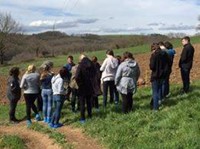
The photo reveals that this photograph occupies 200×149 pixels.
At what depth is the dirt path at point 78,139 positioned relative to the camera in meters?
11.0

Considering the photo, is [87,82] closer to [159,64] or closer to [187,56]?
[159,64]

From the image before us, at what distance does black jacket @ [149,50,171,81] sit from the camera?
12.8 meters

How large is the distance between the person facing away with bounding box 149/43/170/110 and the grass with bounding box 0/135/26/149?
3.95 meters

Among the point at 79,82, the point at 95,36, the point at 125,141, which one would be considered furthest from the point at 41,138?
the point at 95,36

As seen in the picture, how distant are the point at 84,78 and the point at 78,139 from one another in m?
2.13

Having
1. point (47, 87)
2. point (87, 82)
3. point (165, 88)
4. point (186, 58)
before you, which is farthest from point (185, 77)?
point (47, 87)

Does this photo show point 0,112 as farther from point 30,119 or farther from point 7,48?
point 7,48

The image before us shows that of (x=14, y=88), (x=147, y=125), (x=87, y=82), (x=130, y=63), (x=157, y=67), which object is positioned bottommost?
(x=147, y=125)

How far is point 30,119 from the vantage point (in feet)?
46.9

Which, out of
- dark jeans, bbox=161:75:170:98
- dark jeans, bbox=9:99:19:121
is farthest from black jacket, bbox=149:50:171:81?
dark jeans, bbox=9:99:19:121

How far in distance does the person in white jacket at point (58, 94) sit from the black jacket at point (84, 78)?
1.55ft

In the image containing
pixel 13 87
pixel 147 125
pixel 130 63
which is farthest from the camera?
pixel 13 87

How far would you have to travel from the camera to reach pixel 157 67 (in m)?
13.0

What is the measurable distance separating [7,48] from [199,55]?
4294cm
